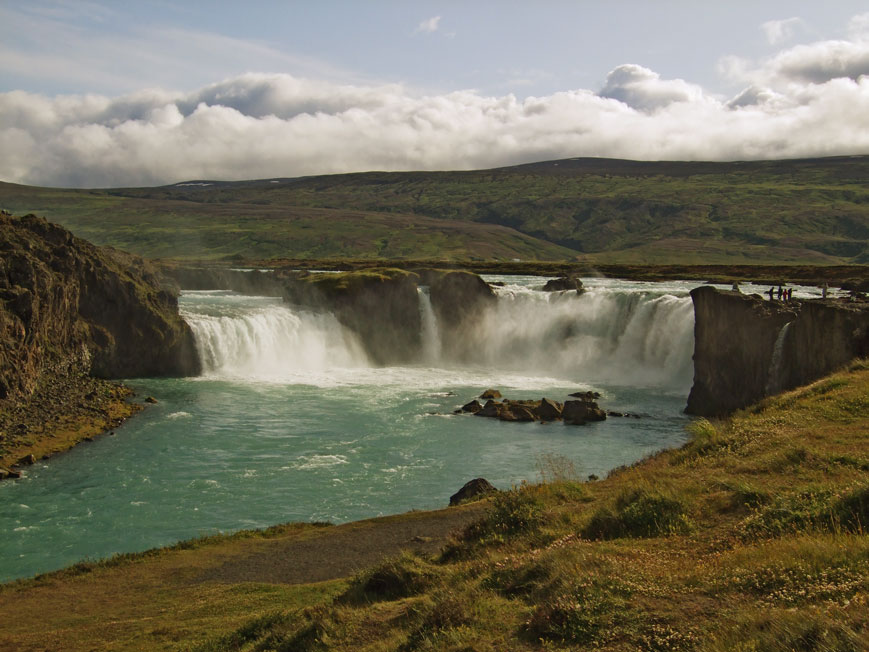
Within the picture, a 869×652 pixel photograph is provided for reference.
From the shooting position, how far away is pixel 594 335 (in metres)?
62.9

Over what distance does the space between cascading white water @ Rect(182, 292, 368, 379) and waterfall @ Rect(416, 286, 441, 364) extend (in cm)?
589

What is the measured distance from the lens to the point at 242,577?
1800 centimetres

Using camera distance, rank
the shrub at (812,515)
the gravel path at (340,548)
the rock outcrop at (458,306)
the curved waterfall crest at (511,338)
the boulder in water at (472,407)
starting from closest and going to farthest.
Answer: the shrub at (812,515), the gravel path at (340,548), the boulder in water at (472,407), the curved waterfall crest at (511,338), the rock outcrop at (458,306)

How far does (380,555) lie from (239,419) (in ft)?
80.0

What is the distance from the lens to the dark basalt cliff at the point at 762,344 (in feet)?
103

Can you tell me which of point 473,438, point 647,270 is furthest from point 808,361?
point 647,270

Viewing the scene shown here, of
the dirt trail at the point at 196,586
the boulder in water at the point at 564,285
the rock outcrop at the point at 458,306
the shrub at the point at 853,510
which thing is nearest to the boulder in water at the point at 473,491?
the dirt trail at the point at 196,586

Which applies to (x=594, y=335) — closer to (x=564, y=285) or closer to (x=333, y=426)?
(x=564, y=285)

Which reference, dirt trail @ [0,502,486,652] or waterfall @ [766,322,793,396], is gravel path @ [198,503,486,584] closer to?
dirt trail @ [0,502,486,652]

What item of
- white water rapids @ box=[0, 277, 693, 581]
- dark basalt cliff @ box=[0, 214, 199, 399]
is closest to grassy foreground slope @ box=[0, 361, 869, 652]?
white water rapids @ box=[0, 277, 693, 581]

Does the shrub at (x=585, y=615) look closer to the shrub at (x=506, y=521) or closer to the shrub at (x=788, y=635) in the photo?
the shrub at (x=788, y=635)

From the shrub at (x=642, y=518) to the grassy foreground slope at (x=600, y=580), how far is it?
0.03 metres

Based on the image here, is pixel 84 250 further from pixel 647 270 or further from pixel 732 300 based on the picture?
pixel 647 270

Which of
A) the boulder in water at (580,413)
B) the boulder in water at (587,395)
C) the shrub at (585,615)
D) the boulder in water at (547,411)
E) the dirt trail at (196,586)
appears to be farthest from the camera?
the boulder in water at (587,395)
